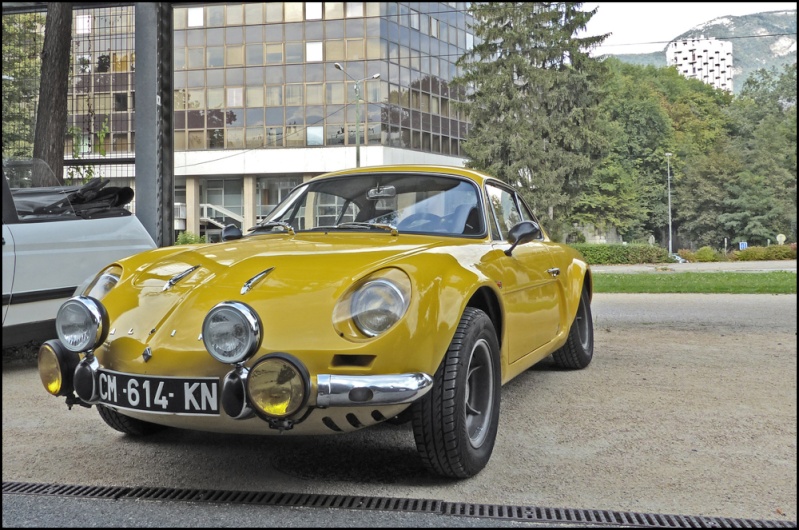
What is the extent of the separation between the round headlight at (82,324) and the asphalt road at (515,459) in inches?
23.5

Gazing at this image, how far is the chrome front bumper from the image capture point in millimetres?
2611

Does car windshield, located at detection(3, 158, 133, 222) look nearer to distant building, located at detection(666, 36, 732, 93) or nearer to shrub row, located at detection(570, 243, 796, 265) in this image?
shrub row, located at detection(570, 243, 796, 265)

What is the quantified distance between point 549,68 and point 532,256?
35.9m

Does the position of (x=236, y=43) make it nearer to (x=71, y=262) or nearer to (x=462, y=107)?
(x=462, y=107)

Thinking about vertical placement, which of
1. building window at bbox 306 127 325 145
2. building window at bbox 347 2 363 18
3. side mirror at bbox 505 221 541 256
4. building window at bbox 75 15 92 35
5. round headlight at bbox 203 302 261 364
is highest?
building window at bbox 347 2 363 18

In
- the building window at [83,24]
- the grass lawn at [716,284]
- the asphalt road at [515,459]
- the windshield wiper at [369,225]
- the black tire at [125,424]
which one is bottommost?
the asphalt road at [515,459]

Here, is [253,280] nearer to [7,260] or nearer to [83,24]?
[7,260]

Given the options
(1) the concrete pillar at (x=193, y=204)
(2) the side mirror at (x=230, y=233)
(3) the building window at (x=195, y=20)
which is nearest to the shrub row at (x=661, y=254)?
(2) the side mirror at (x=230, y=233)

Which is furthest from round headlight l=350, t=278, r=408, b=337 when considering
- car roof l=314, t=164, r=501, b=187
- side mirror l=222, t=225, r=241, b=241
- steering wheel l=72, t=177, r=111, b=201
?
steering wheel l=72, t=177, r=111, b=201

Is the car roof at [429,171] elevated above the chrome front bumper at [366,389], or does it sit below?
above

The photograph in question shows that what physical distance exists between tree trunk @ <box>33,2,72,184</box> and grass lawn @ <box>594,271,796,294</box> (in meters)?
10.2

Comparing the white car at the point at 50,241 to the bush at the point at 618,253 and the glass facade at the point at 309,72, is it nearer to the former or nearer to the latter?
the bush at the point at 618,253

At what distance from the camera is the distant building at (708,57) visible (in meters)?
30.2

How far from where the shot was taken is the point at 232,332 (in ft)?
8.81
